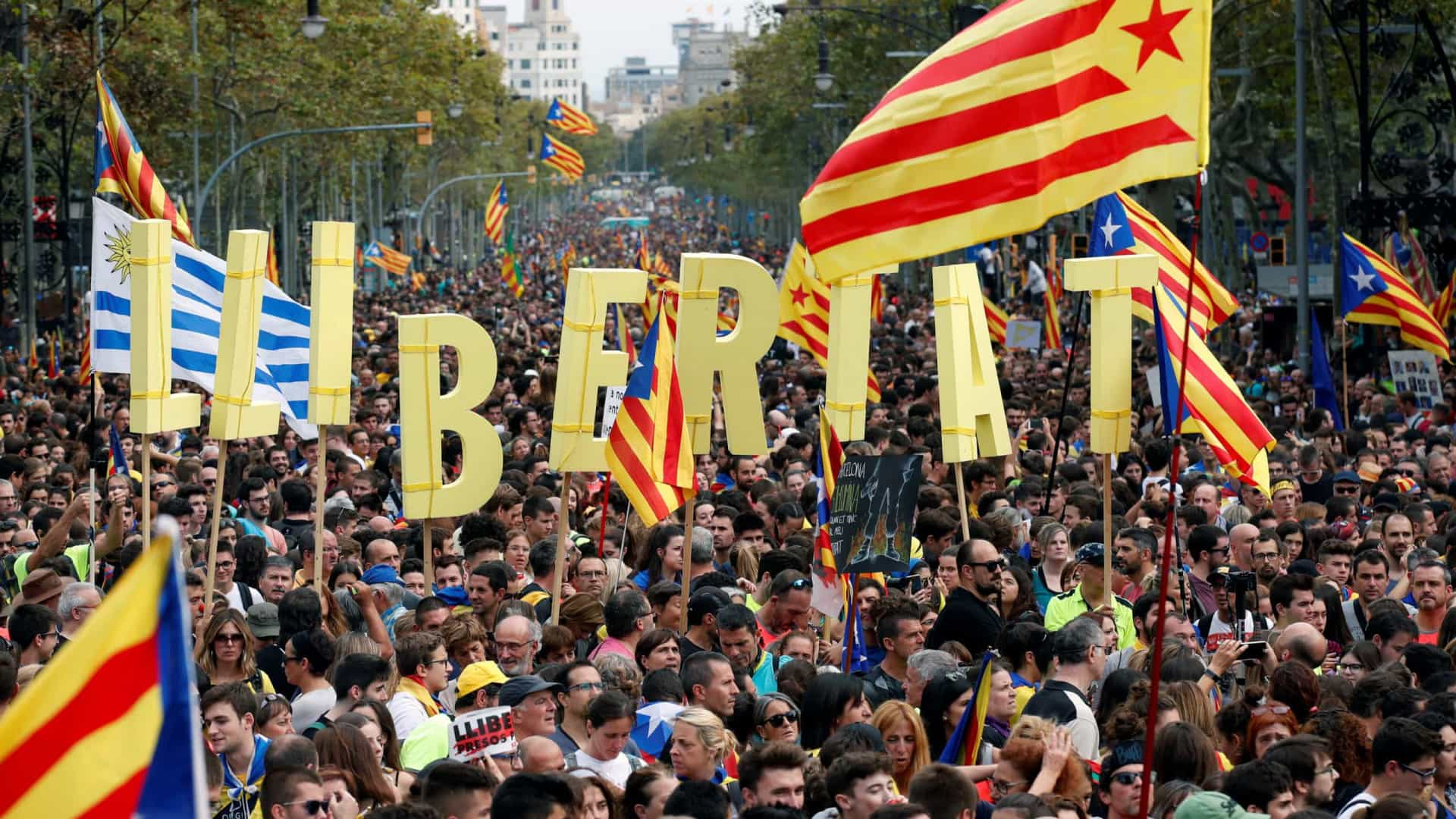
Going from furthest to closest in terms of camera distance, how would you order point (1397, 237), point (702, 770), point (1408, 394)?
point (1397, 237), point (1408, 394), point (702, 770)

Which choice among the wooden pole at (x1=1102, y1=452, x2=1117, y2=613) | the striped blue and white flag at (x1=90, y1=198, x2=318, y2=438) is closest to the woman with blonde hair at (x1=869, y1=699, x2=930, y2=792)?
the wooden pole at (x1=1102, y1=452, x2=1117, y2=613)

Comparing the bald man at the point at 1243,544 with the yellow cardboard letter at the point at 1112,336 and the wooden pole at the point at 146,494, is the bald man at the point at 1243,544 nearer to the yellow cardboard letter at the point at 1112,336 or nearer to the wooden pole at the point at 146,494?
the yellow cardboard letter at the point at 1112,336

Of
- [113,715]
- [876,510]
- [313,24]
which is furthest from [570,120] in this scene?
[113,715]

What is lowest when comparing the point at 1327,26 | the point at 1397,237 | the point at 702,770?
the point at 702,770

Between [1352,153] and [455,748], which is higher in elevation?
[1352,153]

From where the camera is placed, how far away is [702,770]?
7.34 meters

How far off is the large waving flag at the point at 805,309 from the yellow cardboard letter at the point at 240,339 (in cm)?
892

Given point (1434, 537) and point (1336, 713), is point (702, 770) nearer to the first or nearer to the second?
point (1336, 713)

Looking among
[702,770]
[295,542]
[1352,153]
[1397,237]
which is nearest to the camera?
[702,770]

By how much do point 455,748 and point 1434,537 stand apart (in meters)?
6.66

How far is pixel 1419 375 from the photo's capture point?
2130cm

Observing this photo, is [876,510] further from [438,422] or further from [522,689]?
[438,422]

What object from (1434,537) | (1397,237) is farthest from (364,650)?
(1397,237)

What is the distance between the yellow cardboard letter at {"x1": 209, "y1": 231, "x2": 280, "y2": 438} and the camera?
11.3 meters
